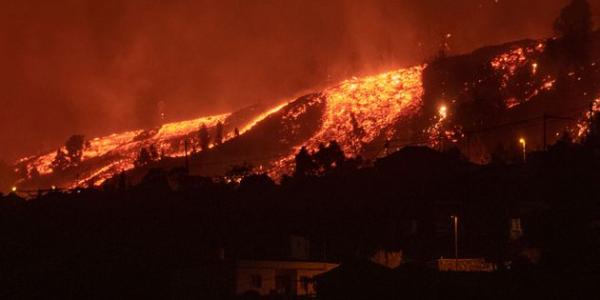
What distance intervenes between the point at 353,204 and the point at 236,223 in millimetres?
7491

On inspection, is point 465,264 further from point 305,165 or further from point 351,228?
point 305,165

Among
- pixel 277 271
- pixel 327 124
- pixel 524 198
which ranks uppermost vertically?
pixel 327 124

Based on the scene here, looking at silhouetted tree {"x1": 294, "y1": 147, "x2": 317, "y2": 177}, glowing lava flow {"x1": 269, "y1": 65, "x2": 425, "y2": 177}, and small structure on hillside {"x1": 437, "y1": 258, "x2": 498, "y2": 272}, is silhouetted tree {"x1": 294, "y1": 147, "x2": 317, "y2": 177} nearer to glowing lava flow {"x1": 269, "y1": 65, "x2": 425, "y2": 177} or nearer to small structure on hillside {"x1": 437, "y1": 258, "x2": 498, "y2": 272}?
glowing lava flow {"x1": 269, "y1": 65, "x2": 425, "y2": 177}

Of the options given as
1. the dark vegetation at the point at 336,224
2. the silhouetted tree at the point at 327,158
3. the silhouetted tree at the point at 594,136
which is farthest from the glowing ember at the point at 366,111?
the dark vegetation at the point at 336,224

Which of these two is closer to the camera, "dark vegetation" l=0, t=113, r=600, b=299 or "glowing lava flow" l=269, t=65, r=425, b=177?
"dark vegetation" l=0, t=113, r=600, b=299

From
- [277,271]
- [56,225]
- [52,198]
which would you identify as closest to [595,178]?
[277,271]

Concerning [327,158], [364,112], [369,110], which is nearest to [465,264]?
[327,158]

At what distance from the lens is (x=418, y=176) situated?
6269cm

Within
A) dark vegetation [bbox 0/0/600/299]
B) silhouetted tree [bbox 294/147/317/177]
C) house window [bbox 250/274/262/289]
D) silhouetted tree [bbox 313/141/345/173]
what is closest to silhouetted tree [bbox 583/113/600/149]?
dark vegetation [bbox 0/0/600/299]

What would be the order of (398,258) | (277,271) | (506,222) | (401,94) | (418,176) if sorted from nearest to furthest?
(277,271) → (398,258) → (506,222) → (418,176) → (401,94)

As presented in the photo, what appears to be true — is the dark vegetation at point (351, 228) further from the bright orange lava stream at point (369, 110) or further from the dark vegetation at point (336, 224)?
the bright orange lava stream at point (369, 110)

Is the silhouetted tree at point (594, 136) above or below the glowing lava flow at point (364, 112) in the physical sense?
below

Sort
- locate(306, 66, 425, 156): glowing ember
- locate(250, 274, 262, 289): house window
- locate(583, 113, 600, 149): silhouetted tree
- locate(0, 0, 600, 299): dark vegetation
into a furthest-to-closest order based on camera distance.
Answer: locate(306, 66, 425, 156): glowing ember, locate(583, 113, 600, 149): silhouetted tree, locate(250, 274, 262, 289): house window, locate(0, 0, 600, 299): dark vegetation

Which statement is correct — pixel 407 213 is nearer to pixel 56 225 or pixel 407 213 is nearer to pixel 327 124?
pixel 56 225
